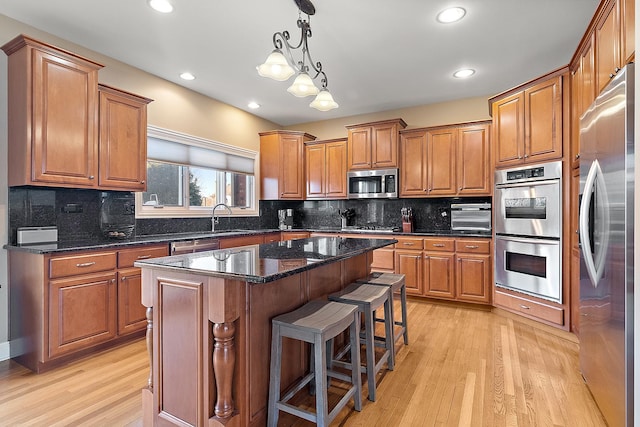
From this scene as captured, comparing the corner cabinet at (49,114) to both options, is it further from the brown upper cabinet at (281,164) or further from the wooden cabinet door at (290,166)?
the wooden cabinet door at (290,166)

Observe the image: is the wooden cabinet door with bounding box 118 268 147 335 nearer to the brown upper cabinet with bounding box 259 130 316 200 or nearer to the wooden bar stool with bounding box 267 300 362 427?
the wooden bar stool with bounding box 267 300 362 427

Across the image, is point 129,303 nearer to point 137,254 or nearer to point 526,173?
point 137,254

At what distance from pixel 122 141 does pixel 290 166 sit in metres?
2.67

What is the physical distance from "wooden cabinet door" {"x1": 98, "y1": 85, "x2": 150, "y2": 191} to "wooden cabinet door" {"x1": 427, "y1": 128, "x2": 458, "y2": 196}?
11.4 feet

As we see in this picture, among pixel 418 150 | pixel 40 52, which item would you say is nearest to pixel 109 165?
pixel 40 52

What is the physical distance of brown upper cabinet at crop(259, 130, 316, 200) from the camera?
536 cm

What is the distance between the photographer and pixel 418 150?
4.58 meters

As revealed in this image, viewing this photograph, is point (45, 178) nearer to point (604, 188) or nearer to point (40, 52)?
point (40, 52)

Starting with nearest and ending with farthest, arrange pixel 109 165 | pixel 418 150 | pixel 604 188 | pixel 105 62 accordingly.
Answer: pixel 604 188 → pixel 109 165 → pixel 105 62 → pixel 418 150

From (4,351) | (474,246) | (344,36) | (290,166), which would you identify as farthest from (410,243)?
(4,351)

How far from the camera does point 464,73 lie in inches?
146

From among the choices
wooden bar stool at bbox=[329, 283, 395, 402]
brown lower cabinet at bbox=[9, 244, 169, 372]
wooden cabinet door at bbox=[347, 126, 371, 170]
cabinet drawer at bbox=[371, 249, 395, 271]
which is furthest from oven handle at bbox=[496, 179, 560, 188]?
brown lower cabinet at bbox=[9, 244, 169, 372]

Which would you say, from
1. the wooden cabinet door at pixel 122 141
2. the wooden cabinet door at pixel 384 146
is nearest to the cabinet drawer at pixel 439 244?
the wooden cabinet door at pixel 384 146

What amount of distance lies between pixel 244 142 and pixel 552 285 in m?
4.32
